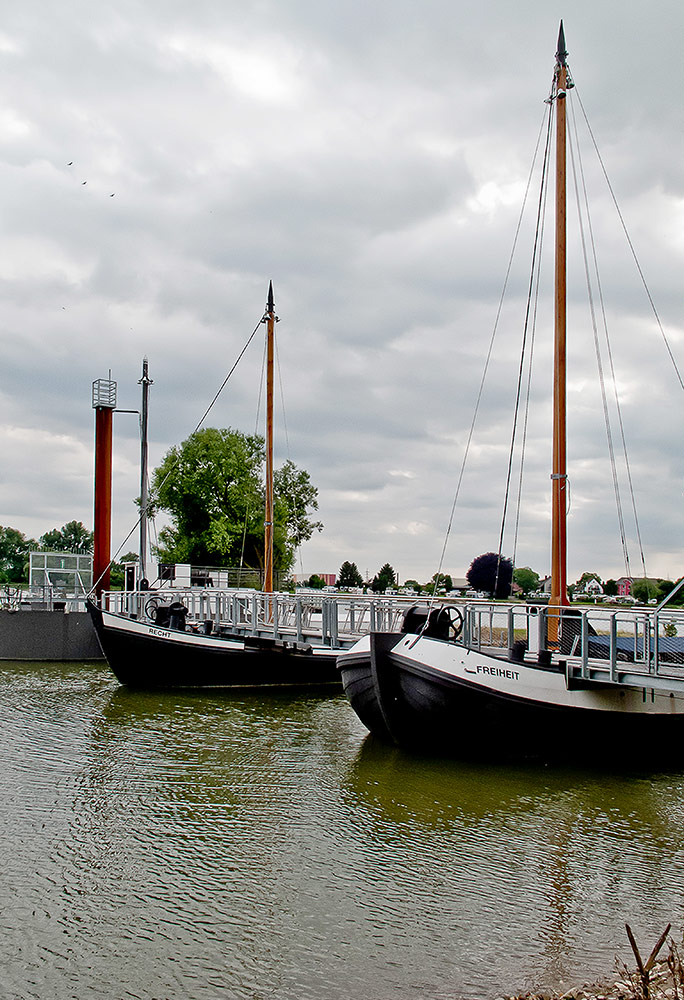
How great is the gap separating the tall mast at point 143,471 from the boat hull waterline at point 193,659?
10029 mm

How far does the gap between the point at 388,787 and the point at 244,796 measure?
1.94 m

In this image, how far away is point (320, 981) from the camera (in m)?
6.31

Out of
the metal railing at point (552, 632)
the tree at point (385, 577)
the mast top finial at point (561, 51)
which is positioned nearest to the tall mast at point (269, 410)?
the metal railing at point (552, 632)

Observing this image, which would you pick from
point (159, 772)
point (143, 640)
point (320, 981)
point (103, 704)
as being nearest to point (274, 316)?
point (143, 640)

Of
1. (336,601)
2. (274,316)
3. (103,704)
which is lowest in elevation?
(103,704)

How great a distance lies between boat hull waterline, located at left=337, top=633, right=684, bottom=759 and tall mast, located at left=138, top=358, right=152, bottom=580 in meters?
20.3

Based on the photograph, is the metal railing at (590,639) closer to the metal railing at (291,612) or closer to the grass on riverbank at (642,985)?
the metal railing at (291,612)

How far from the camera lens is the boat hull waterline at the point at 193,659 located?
866 inches

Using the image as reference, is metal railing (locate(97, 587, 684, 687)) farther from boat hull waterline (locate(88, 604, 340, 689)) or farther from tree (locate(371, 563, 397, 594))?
tree (locate(371, 563, 397, 594))

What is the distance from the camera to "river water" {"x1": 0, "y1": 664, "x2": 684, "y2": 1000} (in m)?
6.51

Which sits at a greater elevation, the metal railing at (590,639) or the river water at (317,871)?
the metal railing at (590,639)

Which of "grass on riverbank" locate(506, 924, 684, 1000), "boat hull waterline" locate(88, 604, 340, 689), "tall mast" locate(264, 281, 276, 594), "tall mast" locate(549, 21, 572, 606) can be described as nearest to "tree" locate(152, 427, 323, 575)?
"tall mast" locate(264, 281, 276, 594)

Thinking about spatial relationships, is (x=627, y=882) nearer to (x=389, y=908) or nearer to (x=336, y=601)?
(x=389, y=908)

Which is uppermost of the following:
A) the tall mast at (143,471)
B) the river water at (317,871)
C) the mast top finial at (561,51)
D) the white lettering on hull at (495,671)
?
the mast top finial at (561,51)
